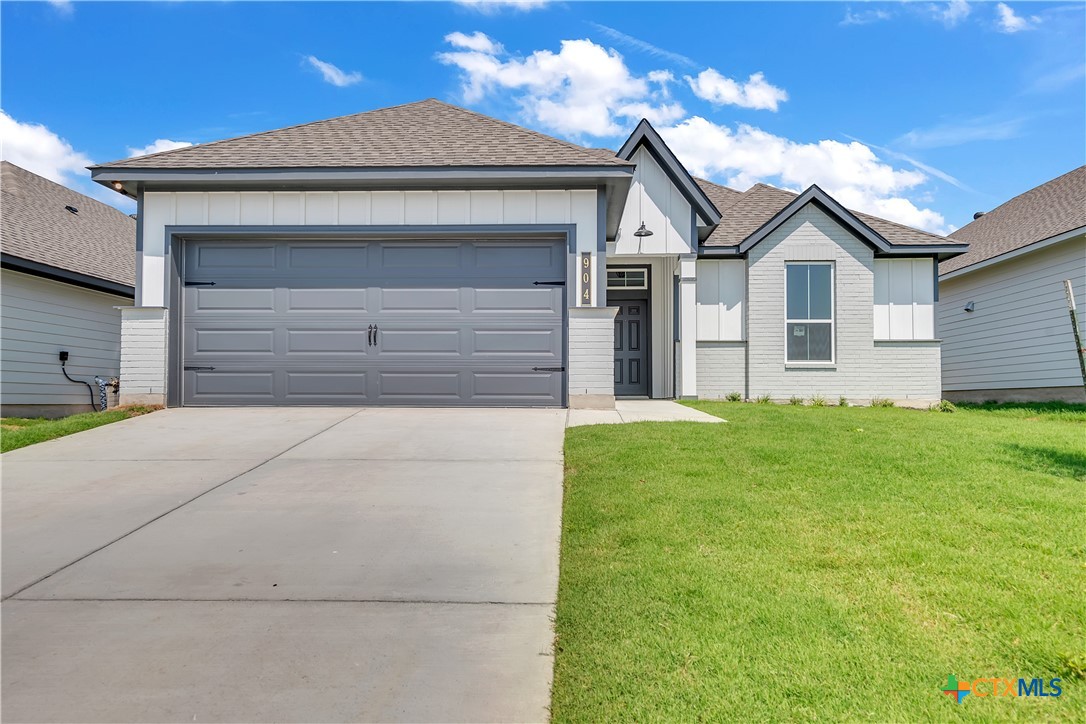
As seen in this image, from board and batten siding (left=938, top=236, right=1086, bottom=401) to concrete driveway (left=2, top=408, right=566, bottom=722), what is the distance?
12.7m

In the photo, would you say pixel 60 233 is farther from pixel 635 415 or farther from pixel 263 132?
pixel 635 415

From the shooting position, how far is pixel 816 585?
3039 millimetres

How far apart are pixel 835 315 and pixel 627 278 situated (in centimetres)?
433

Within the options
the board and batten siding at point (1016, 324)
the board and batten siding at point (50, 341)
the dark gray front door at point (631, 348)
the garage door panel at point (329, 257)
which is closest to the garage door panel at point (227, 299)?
the garage door panel at point (329, 257)

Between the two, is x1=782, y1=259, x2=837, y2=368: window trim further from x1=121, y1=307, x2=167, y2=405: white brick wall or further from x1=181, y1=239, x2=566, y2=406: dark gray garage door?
x1=121, y1=307, x2=167, y2=405: white brick wall

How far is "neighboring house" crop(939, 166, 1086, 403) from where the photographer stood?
13.0m

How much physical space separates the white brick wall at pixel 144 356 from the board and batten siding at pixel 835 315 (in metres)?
10.5

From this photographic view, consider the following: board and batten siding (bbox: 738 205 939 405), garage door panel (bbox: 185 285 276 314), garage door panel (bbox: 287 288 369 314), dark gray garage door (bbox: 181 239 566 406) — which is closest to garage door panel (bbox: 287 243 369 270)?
dark gray garage door (bbox: 181 239 566 406)

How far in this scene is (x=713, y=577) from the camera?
3.15m

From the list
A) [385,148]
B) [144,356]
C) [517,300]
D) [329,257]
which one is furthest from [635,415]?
[144,356]

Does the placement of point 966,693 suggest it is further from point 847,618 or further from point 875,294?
point 875,294

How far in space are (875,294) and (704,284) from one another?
362 cm


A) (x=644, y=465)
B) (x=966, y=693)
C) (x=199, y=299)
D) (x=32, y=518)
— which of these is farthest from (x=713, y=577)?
(x=199, y=299)

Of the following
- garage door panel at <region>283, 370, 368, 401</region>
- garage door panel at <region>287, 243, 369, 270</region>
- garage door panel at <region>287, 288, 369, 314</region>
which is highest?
garage door panel at <region>287, 243, 369, 270</region>
